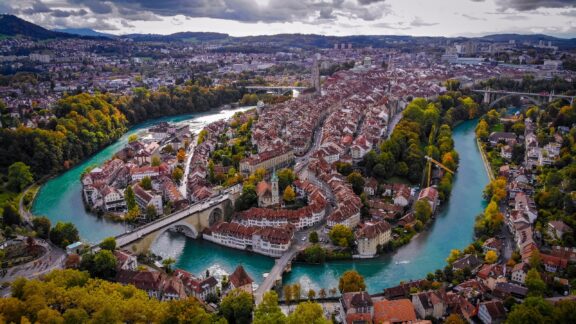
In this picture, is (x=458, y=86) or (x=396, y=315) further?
(x=458, y=86)

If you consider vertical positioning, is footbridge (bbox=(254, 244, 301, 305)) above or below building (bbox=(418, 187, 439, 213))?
below

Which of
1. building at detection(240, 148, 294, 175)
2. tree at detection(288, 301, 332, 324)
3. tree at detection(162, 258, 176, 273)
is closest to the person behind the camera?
tree at detection(288, 301, 332, 324)

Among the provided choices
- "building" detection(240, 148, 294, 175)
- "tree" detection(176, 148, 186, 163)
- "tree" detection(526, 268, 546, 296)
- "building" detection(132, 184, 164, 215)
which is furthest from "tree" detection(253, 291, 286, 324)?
"tree" detection(176, 148, 186, 163)

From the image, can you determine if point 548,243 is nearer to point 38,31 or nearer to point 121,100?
point 121,100

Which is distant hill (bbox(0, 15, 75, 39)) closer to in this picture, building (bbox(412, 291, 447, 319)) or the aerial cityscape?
the aerial cityscape

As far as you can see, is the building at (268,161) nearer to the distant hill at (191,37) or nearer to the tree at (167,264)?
the tree at (167,264)

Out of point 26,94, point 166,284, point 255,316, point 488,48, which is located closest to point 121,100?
point 26,94

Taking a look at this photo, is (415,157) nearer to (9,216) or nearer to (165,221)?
(165,221)
